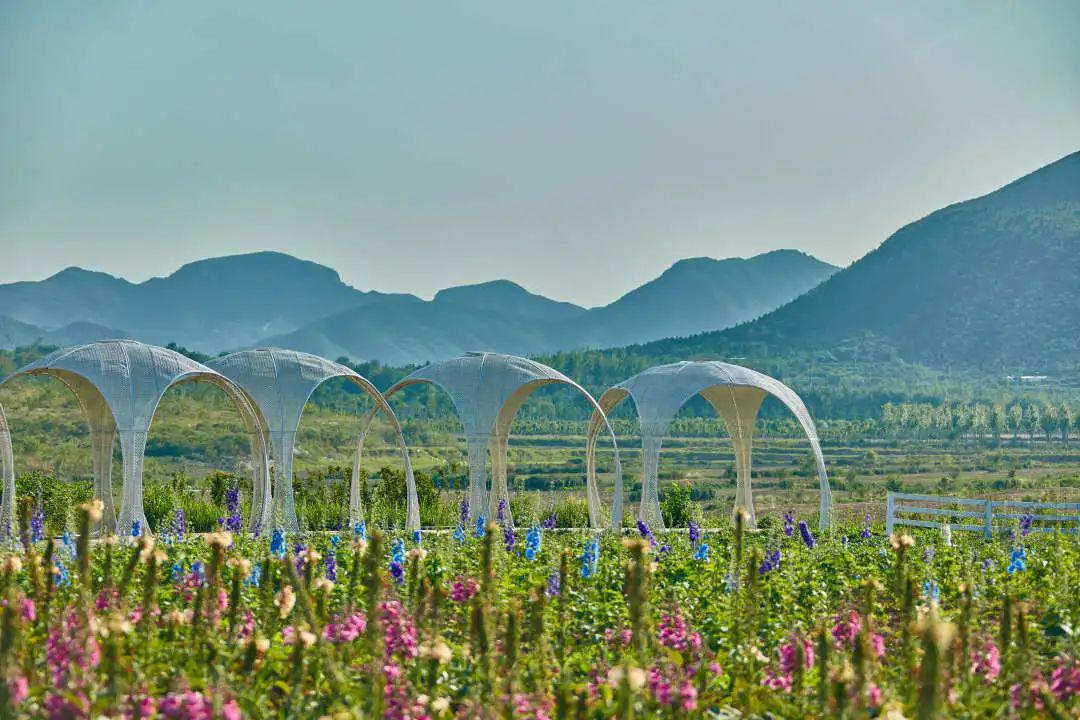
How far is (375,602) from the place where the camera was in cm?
411

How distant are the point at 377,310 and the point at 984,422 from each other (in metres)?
122

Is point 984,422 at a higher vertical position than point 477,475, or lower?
higher

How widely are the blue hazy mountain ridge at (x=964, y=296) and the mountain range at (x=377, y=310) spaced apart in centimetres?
7665

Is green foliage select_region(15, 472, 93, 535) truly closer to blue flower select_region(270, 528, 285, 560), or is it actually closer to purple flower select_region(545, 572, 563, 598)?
blue flower select_region(270, 528, 285, 560)

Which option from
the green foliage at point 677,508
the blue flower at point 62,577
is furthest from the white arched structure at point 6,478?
the green foliage at point 677,508

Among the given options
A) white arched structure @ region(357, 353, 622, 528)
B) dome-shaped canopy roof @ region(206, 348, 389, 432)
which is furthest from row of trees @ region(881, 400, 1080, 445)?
dome-shaped canopy roof @ region(206, 348, 389, 432)

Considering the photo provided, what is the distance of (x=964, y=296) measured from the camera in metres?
68.4

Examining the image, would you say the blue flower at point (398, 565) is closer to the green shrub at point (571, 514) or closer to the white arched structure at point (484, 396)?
the white arched structure at point (484, 396)

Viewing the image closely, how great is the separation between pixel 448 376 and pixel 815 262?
526 ft

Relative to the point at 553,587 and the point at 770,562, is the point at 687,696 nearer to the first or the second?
the point at 553,587

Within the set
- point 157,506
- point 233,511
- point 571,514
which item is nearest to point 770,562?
point 233,511

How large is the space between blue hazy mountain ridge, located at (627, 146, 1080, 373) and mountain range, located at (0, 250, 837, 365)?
251 ft

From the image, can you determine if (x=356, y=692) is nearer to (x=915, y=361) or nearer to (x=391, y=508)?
(x=391, y=508)

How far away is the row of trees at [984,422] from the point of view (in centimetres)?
4912
